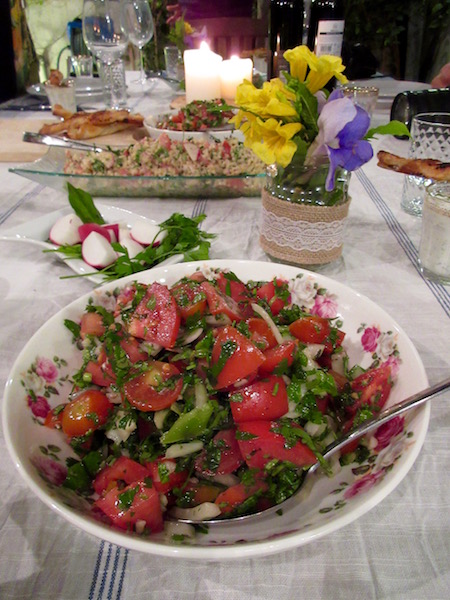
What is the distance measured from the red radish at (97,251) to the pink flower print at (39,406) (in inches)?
18.7

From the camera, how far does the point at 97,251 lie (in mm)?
1070

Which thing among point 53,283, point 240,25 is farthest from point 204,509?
point 240,25

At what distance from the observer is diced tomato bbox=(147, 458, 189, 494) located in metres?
0.55

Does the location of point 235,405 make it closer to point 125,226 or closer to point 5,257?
point 125,226

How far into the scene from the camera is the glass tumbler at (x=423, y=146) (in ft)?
4.77

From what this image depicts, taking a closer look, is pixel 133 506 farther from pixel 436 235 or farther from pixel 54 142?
pixel 54 142

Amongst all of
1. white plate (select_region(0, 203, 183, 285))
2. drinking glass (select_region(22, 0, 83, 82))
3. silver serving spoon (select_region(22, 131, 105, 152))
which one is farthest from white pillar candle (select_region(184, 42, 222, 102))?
drinking glass (select_region(22, 0, 83, 82))

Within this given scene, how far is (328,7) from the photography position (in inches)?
78.5

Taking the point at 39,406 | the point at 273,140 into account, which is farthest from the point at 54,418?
the point at 273,140

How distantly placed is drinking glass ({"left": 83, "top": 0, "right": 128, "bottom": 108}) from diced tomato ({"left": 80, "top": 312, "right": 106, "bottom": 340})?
2.38 meters

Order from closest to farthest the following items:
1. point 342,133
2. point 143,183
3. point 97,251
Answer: point 342,133, point 97,251, point 143,183

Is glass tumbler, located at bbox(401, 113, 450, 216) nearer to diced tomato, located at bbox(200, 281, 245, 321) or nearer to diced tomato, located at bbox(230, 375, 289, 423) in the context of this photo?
diced tomato, located at bbox(200, 281, 245, 321)

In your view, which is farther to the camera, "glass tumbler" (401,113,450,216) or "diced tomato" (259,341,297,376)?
"glass tumbler" (401,113,450,216)

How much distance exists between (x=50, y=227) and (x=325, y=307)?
809mm
